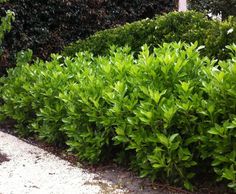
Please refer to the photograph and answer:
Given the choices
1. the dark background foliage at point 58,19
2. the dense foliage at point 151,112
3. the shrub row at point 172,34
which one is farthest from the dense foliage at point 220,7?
the dense foliage at point 151,112

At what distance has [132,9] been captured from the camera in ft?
33.7

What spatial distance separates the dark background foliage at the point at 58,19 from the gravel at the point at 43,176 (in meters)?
3.51

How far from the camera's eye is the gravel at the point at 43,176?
3.94 meters

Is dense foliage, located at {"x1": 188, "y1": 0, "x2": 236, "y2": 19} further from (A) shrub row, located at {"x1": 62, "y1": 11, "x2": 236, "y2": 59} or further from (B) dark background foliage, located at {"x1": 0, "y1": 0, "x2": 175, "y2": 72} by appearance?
(A) shrub row, located at {"x1": 62, "y1": 11, "x2": 236, "y2": 59}

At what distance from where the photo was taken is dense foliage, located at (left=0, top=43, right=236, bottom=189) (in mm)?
3588

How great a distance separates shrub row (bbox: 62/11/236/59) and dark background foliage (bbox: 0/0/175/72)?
3.33ft

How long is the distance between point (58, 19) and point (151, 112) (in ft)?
18.3

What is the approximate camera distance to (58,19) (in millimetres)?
8930

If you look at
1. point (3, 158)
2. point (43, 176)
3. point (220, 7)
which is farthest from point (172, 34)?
point (220, 7)

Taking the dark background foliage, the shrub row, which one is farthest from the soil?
the dark background foliage

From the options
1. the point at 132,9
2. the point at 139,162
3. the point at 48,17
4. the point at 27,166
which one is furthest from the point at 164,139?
the point at 132,9

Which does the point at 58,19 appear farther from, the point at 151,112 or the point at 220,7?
the point at 220,7

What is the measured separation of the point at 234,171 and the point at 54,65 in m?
3.05

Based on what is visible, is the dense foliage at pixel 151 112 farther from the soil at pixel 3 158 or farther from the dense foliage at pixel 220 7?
the dense foliage at pixel 220 7
